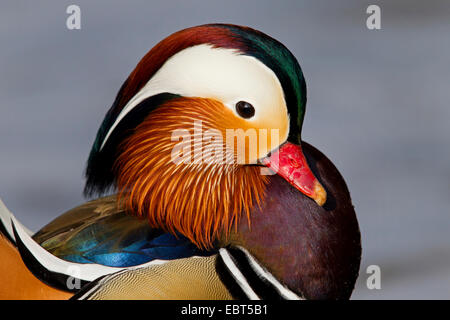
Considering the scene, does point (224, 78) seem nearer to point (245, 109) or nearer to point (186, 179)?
point (245, 109)

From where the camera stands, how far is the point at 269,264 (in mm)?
1092

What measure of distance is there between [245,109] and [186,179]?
14 cm

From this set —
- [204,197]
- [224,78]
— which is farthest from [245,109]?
[204,197]

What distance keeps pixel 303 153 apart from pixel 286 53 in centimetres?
17

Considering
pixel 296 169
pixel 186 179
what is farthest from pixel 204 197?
pixel 296 169

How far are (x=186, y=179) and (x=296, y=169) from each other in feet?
0.52

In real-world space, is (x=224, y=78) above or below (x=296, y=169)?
above

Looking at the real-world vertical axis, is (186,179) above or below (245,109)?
below

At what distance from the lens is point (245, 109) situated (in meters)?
1.05

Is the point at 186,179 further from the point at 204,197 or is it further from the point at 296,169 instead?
the point at 296,169

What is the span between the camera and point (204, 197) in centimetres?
112

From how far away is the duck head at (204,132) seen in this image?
105 centimetres

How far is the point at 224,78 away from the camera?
41.1 inches
